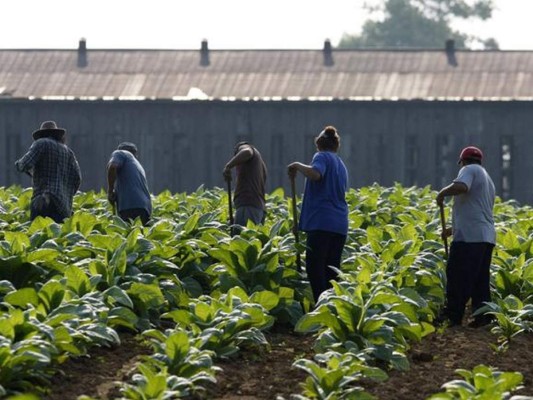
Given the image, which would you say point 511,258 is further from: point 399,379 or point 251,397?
point 251,397

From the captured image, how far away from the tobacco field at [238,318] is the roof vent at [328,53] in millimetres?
30307

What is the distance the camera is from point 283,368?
10.6 meters

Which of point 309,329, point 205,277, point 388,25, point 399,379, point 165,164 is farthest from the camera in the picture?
point 388,25

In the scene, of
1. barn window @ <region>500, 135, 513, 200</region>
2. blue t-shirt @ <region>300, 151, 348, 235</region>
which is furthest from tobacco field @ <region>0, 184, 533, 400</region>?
barn window @ <region>500, 135, 513, 200</region>

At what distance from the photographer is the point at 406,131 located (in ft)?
135

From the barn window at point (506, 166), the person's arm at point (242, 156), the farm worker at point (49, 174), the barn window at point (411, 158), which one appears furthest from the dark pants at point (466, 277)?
the barn window at point (506, 166)

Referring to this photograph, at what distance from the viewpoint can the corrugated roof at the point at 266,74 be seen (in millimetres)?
42531

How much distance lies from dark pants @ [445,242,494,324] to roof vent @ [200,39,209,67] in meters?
32.6

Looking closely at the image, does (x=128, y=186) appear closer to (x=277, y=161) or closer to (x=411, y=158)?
(x=277, y=161)

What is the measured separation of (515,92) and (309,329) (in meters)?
31.9

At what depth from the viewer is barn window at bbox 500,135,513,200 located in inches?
1631

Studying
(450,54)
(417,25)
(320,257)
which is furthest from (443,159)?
(417,25)

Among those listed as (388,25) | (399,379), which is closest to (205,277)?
(399,379)

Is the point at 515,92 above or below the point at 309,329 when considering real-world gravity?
above
